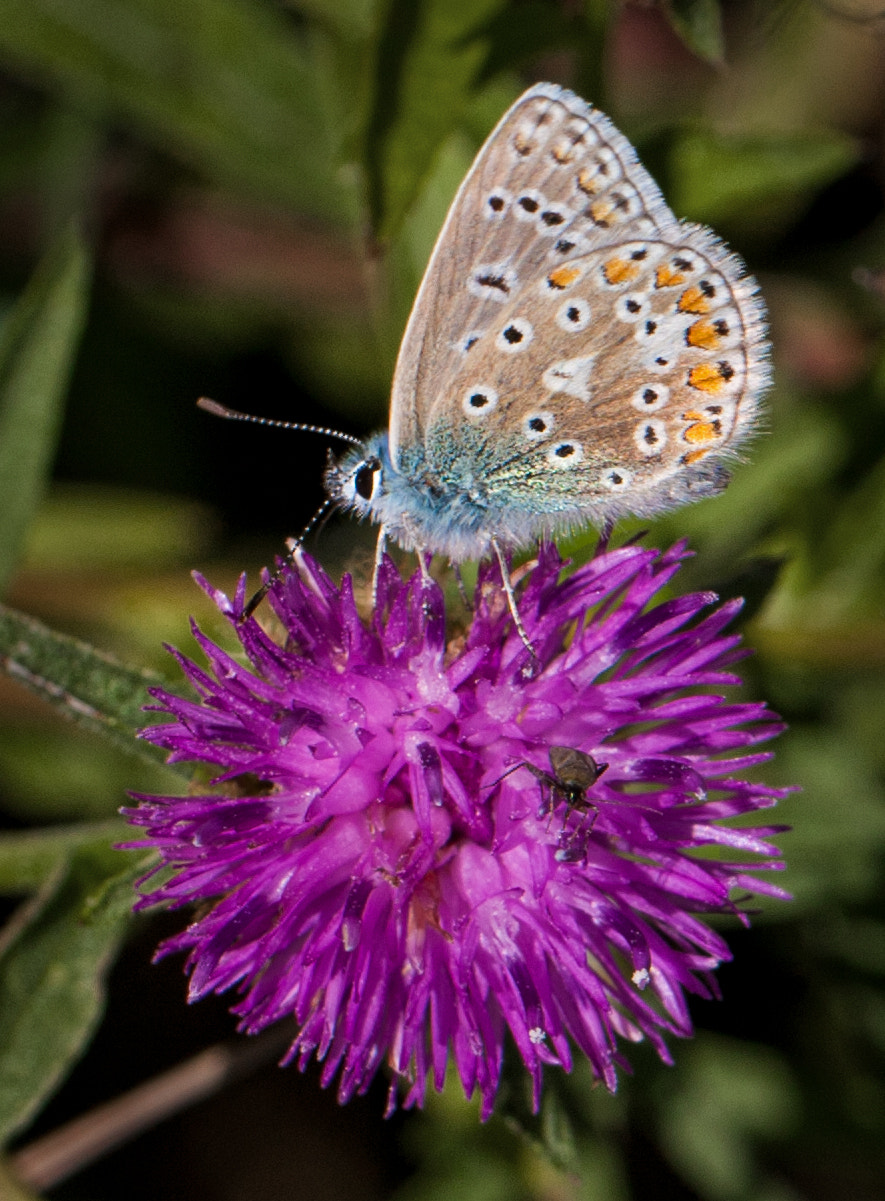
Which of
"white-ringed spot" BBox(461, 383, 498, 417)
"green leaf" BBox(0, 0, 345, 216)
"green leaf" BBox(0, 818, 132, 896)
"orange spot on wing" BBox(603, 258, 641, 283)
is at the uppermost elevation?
"green leaf" BBox(0, 0, 345, 216)

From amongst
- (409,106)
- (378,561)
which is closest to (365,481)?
(378,561)

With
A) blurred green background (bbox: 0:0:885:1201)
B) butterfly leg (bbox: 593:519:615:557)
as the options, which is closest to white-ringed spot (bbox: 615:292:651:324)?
butterfly leg (bbox: 593:519:615:557)

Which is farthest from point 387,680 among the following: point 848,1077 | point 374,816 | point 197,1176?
point 197,1176

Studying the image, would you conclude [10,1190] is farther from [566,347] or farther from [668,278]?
[668,278]

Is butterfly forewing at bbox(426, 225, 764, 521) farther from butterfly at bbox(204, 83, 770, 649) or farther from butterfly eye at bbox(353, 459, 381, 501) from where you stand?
butterfly eye at bbox(353, 459, 381, 501)

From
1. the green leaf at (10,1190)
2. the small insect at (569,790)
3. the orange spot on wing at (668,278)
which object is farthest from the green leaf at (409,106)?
the green leaf at (10,1190)
